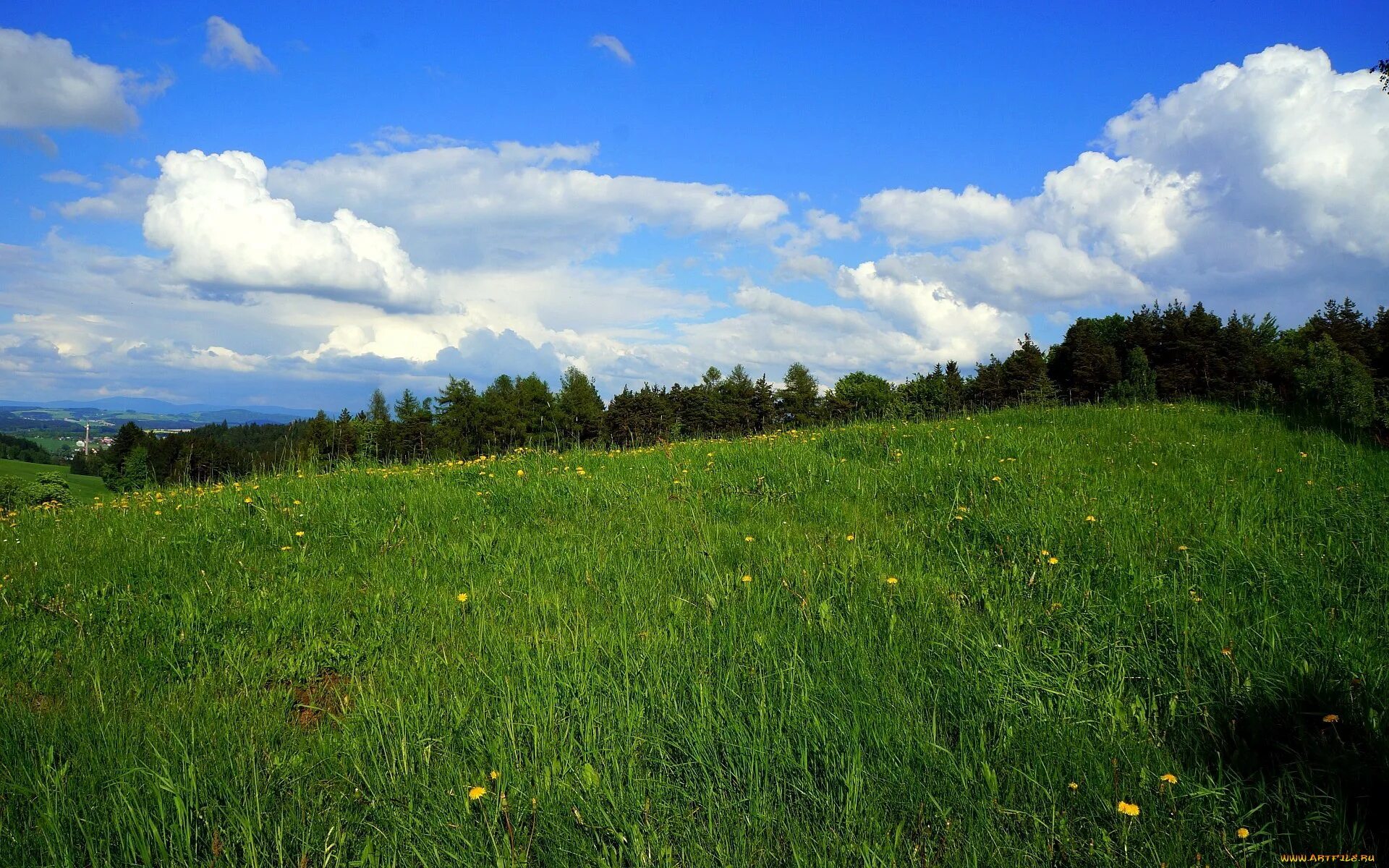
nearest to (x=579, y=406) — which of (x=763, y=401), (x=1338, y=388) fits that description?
(x=763, y=401)

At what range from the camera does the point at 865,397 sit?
10356 centimetres

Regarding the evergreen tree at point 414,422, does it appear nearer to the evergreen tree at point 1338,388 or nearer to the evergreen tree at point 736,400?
the evergreen tree at point 736,400

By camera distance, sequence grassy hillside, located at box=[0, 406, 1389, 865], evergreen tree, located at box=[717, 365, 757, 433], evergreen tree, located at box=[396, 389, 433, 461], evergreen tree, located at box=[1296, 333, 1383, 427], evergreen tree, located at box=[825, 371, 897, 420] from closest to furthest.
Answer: grassy hillside, located at box=[0, 406, 1389, 865] → evergreen tree, located at box=[1296, 333, 1383, 427] → evergreen tree, located at box=[396, 389, 433, 461] → evergreen tree, located at box=[717, 365, 757, 433] → evergreen tree, located at box=[825, 371, 897, 420]

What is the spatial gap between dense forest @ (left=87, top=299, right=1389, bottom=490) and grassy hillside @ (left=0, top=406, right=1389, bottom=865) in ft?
11.3

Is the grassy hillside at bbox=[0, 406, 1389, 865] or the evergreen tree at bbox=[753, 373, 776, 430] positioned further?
the evergreen tree at bbox=[753, 373, 776, 430]

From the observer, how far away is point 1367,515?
5742 millimetres

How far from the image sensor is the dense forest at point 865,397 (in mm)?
10688

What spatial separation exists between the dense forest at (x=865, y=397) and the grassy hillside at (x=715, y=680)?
136 inches

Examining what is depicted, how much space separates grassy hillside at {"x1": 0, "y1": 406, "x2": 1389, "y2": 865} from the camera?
264 cm

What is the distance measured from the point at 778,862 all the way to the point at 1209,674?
102 inches

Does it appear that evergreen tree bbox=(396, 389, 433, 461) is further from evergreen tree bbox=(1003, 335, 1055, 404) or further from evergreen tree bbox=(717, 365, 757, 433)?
evergreen tree bbox=(1003, 335, 1055, 404)

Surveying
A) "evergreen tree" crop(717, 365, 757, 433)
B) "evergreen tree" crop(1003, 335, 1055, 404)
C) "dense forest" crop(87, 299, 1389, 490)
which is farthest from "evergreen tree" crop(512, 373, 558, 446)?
"evergreen tree" crop(1003, 335, 1055, 404)

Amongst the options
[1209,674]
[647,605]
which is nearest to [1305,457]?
A: [1209,674]

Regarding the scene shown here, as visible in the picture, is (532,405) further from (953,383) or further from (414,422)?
(953,383)
